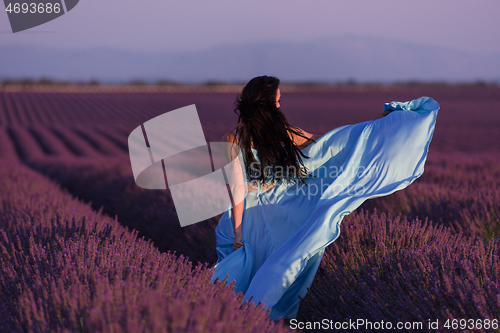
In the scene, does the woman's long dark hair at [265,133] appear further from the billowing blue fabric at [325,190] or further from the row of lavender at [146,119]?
the row of lavender at [146,119]

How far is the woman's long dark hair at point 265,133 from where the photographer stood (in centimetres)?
246

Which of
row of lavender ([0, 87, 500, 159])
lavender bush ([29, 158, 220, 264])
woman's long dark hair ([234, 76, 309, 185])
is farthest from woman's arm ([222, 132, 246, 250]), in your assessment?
row of lavender ([0, 87, 500, 159])

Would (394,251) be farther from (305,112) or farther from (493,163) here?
(305,112)

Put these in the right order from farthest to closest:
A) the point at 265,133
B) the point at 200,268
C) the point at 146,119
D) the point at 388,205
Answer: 1. the point at 146,119
2. the point at 388,205
3. the point at 265,133
4. the point at 200,268

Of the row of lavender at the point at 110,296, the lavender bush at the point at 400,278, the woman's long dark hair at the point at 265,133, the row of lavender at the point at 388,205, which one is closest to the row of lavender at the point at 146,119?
the row of lavender at the point at 388,205

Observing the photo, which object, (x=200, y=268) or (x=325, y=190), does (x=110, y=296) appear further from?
(x=325, y=190)

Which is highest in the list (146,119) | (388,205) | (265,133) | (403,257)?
(265,133)

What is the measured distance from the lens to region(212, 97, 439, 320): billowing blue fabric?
2.54 m

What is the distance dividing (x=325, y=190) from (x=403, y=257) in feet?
1.90

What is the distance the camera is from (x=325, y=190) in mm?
2605

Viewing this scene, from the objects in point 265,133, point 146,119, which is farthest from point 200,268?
point 146,119

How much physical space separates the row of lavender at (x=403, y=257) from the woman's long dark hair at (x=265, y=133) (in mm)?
601

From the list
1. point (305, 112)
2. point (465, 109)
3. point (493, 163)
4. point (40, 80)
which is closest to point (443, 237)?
point (493, 163)

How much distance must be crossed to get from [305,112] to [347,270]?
2428cm
